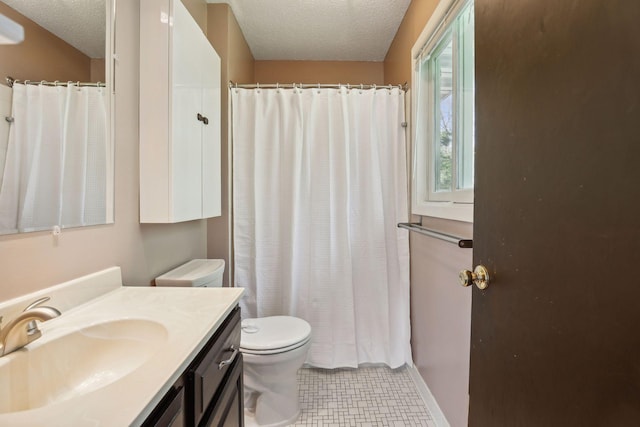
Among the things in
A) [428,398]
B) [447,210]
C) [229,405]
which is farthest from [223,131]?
[428,398]

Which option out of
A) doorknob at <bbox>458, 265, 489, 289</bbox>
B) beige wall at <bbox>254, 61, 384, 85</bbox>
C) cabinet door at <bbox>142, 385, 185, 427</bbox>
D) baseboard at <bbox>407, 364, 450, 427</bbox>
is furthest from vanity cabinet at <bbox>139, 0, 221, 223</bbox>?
baseboard at <bbox>407, 364, 450, 427</bbox>

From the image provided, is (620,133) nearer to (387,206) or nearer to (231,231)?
(387,206)

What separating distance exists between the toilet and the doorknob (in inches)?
38.0

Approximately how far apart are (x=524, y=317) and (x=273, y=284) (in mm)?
1575

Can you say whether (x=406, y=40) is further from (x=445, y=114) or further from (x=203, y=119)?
(x=203, y=119)

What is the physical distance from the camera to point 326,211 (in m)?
1.91

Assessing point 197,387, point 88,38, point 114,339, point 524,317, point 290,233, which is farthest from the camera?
point 290,233

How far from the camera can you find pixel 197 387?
0.68 metres

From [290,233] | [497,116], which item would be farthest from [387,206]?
[497,116]

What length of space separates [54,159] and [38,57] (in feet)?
0.92

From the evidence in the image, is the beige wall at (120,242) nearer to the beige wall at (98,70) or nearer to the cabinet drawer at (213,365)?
the beige wall at (98,70)

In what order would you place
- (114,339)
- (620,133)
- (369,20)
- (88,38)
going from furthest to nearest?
(369,20)
(88,38)
(114,339)
(620,133)

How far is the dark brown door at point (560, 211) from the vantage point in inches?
15.0

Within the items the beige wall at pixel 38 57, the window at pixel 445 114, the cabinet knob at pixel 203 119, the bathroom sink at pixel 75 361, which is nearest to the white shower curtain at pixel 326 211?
the window at pixel 445 114
